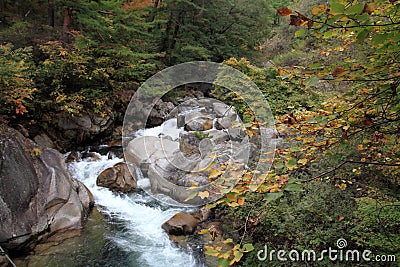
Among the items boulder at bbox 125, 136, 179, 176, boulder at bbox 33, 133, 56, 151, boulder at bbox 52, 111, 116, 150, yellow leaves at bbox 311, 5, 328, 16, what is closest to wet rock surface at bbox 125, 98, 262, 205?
boulder at bbox 125, 136, 179, 176

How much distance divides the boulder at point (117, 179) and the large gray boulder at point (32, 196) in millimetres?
834

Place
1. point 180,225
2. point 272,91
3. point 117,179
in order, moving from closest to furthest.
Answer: point 180,225
point 117,179
point 272,91

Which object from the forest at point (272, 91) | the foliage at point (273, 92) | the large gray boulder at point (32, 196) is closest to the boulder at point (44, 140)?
the forest at point (272, 91)

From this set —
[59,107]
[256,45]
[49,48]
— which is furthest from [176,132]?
[256,45]

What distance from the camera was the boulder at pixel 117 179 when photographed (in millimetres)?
6672

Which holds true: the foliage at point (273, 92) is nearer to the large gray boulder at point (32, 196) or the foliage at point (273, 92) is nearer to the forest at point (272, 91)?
the forest at point (272, 91)

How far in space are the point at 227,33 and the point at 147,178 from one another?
971 centimetres

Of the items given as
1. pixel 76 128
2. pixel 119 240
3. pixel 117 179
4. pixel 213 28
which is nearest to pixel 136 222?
pixel 119 240

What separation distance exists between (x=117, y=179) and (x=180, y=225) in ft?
7.68

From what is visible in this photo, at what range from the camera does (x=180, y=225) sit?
210 inches

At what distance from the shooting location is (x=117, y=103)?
31.6ft

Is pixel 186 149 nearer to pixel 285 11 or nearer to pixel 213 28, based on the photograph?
pixel 285 11

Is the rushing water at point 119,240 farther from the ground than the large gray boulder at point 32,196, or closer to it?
closer to it

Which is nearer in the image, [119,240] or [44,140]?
[119,240]
